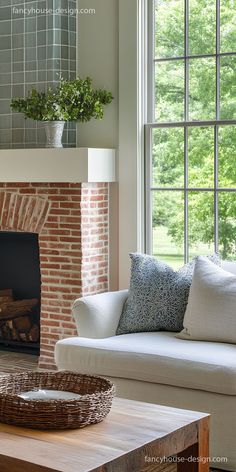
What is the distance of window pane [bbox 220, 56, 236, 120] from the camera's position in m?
5.43

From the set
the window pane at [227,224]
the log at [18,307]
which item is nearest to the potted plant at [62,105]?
the window pane at [227,224]

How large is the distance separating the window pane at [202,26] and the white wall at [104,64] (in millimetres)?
559

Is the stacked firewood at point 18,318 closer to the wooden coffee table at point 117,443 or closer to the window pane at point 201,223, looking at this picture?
the window pane at point 201,223

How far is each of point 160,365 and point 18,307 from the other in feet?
7.98

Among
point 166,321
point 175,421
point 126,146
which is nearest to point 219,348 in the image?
point 166,321

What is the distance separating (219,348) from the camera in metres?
4.29

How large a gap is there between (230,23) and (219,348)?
89.1 inches

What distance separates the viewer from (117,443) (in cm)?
288

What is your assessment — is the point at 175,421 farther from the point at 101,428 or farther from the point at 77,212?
the point at 77,212

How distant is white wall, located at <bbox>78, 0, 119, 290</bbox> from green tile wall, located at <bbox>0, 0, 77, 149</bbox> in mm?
94

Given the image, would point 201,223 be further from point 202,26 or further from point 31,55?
point 31,55

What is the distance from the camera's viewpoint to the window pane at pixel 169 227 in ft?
18.6

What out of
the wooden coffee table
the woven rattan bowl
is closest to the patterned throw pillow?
the wooden coffee table

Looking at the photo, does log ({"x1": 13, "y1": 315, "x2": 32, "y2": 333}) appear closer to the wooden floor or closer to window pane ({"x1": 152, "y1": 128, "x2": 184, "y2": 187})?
the wooden floor
